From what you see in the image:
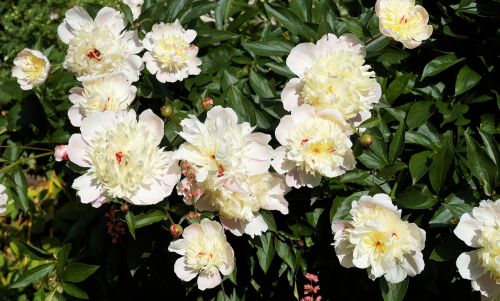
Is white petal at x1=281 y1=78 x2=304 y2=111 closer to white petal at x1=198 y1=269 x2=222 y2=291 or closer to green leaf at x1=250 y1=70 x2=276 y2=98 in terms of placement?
green leaf at x1=250 y1=70 x2=276 y2=98

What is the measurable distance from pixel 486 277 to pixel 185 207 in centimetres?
78

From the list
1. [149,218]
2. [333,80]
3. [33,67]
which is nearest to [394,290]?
[333,80]

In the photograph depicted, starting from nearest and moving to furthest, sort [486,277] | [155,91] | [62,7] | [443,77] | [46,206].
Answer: [486,277] < [155,91] < [443,77] < [46,206] < [62,7]

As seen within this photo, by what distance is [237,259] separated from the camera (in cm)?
188

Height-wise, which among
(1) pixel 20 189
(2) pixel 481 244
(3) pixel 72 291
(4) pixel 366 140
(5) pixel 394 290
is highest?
(4) pixel 366 140

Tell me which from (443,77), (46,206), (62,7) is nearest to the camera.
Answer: (443,77)

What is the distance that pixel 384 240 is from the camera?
4.55 ft

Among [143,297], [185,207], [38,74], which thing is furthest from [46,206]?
[185,207]

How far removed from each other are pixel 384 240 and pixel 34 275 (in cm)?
122

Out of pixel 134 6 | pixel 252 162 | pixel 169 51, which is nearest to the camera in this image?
pixel 252 162

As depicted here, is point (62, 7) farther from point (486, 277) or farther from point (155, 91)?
point (486, 277)

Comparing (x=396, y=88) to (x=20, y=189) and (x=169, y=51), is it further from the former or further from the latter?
(x=20, y=189)

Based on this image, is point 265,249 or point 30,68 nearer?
point 265,249

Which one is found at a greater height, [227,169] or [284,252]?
[227,169]
